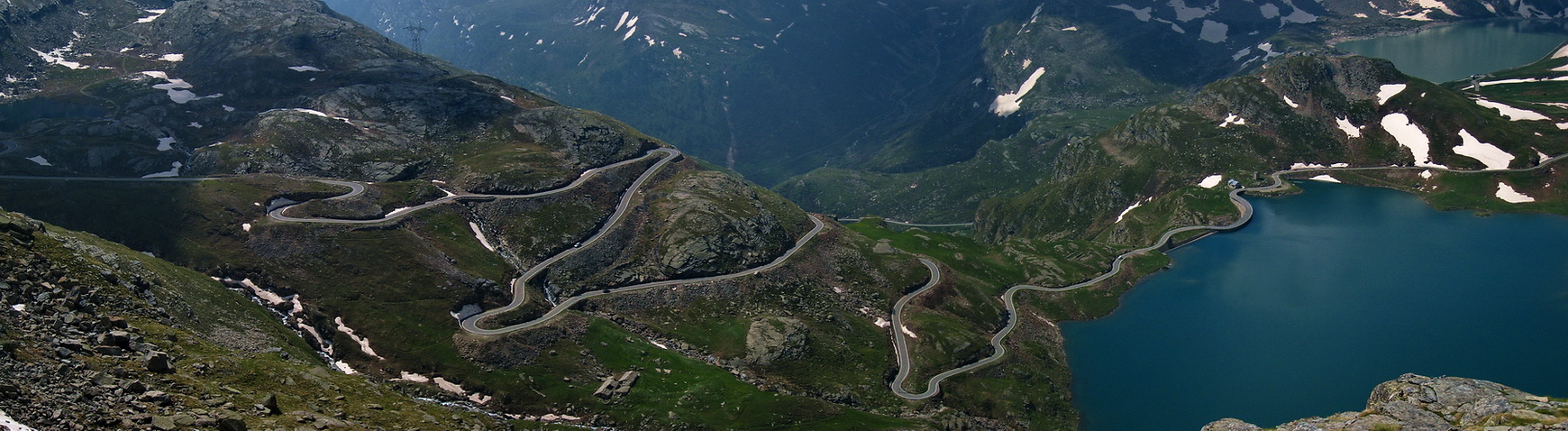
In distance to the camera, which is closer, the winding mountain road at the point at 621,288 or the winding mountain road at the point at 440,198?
the winding mountain road at the point at 621,288

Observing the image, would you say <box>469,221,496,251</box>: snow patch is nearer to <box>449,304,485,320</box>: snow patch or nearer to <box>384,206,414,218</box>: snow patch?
<box>384,206,414,218</box>: snow patch

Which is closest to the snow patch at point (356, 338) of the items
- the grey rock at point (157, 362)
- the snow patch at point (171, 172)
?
the grey rock at point (157, 362)

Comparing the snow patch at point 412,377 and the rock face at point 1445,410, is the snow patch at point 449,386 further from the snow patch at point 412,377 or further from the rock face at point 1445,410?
the rock face at point 1445,410

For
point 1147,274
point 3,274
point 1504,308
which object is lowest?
point 1147,274

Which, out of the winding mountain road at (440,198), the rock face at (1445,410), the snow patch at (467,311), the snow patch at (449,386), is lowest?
the snow patch at (449,386)

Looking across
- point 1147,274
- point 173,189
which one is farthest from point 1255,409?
point 173,189

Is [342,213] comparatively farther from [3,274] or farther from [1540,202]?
[1540,202]

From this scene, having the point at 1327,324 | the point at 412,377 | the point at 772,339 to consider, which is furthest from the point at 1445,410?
the point at 412,377

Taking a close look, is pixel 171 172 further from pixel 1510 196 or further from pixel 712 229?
pixel 1510 196
